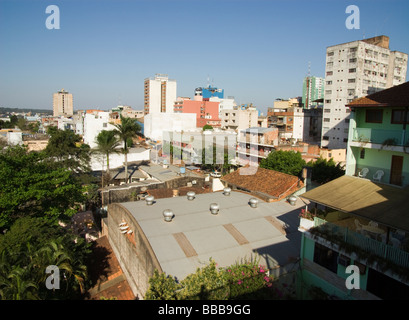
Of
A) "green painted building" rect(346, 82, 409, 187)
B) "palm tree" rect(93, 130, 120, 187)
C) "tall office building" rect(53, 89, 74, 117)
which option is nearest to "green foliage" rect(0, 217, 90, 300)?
"green painted building" rect(346, 82, 409, 187)

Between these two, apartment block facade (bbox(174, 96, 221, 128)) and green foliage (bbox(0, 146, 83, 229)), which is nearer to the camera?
green foliage (bbox(0, 146, 83, 229))

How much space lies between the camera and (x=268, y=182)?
22.9 meters

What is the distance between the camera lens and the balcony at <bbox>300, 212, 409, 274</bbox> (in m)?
8.84

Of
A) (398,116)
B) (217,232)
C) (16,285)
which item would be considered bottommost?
(16,285)

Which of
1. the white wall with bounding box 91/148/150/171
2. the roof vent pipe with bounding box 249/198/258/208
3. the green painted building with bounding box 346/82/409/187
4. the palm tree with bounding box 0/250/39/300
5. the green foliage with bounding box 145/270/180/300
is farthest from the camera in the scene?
the white wall with bounding box 91/148/150/171

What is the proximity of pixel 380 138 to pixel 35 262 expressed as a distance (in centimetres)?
1417

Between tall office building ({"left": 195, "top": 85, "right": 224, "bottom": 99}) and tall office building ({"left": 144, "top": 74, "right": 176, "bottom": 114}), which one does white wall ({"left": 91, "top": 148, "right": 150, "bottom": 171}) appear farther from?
tall office building ({"left": 195, "top": 85, "right": 224, "bottom": 99})

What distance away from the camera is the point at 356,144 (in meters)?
12.0

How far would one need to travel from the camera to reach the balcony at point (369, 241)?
8844 millimetres

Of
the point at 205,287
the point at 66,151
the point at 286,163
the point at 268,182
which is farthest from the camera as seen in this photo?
the point at 66,151

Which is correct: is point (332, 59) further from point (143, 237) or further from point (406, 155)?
point (143, 237)

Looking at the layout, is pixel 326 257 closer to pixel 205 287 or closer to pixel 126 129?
pixel 205 287

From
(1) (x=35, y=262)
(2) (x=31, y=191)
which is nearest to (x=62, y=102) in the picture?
(2) (x=31, y=191)
